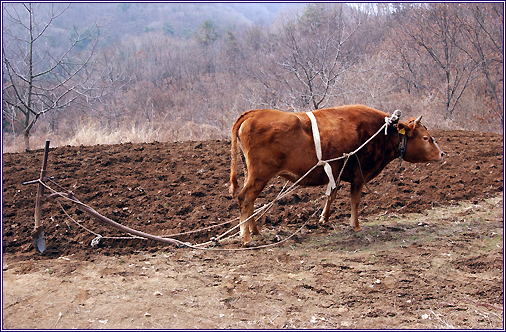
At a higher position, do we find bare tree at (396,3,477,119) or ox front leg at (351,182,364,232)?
bare tree at (396,3,477,119)

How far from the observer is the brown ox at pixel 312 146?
493 centimetres

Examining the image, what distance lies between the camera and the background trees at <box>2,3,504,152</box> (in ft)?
43.1

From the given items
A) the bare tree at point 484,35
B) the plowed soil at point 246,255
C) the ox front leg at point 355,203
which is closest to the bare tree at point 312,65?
the bare tree at point 484,35

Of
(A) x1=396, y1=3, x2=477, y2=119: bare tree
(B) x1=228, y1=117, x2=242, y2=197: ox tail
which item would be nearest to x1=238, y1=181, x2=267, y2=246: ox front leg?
(B) x1=228, y1=117, x2=242, y2=197: ox tail

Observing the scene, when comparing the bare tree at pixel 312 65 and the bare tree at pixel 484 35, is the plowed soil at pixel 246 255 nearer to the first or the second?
the bare tree at pixel 312 65

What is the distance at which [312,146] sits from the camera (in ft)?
16.8

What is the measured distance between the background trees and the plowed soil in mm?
4676

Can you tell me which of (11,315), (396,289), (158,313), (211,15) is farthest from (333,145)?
(211,15)

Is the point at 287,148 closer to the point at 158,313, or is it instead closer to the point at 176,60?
the point at 158,313

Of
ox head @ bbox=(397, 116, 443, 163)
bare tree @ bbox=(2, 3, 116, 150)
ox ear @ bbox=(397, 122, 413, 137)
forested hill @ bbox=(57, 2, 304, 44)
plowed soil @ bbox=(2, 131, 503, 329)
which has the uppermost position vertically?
forested hill @ bbox=(57, 2, 304, 44)

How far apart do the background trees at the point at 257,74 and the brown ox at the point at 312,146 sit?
19.6 ft

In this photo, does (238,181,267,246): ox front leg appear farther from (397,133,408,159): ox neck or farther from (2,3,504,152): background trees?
(2,3,504,152): background trees

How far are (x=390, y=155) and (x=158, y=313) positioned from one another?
13.5 ft

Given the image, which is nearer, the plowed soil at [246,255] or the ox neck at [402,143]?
the plowed soil at [246,255]
